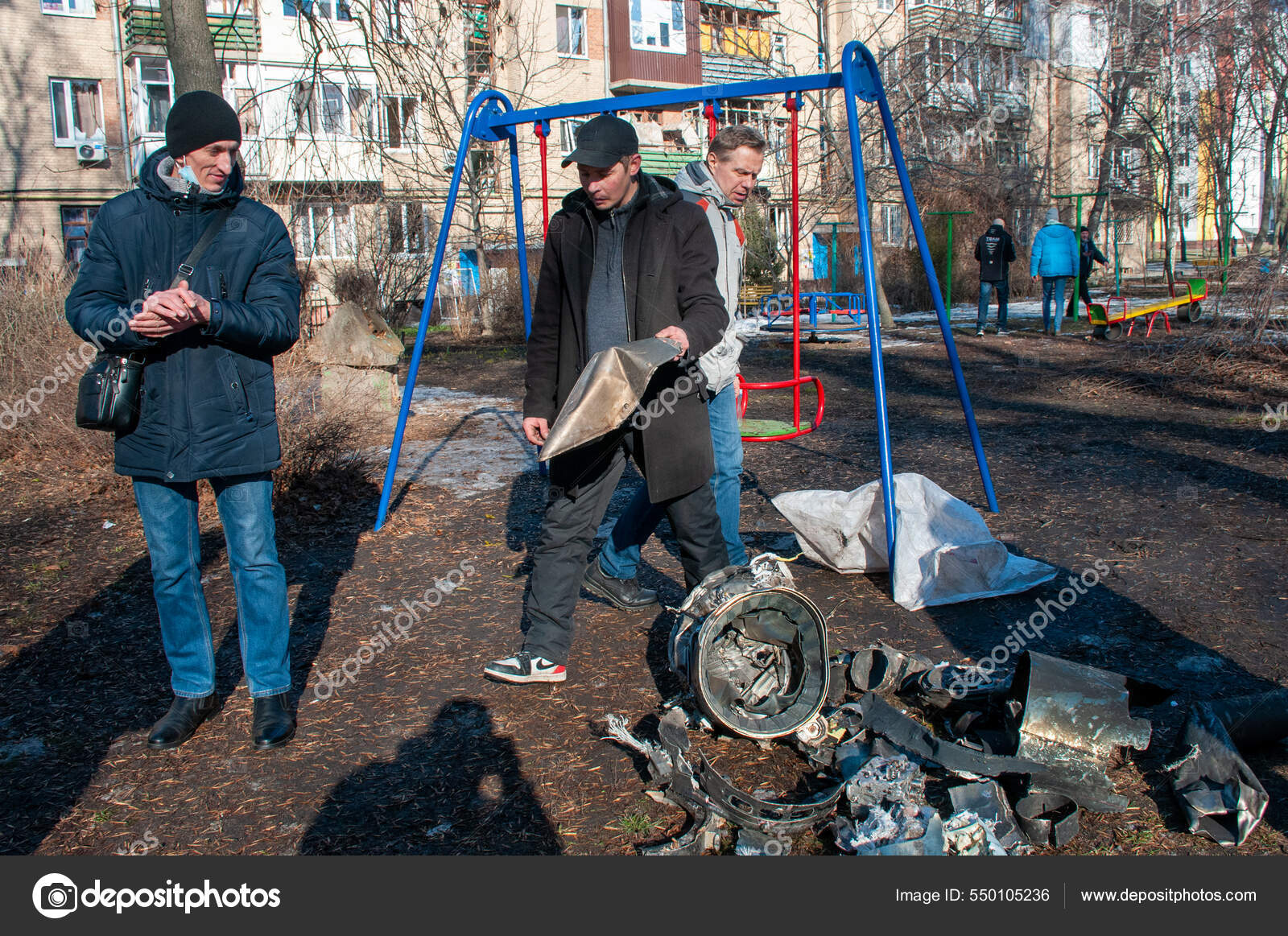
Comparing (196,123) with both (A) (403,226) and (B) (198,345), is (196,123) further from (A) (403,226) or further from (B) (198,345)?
(A) (403,226)

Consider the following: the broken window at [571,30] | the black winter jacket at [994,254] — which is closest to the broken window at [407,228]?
the black winter jacket at [994,254]

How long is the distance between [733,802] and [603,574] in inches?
71.5

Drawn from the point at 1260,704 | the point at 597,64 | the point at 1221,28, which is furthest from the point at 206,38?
the point at 597,64

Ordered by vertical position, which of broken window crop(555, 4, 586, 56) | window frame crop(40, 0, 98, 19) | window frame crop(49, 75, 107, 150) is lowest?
window frame crop(49, 75, 107, 150)

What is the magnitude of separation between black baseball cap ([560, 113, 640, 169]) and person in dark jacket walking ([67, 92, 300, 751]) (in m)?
0.94

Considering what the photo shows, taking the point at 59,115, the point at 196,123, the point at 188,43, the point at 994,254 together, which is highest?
the point at 59,115

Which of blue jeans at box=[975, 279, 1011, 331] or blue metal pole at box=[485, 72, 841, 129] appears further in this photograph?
blue jeans at box=[975, 279, 1011, 331]

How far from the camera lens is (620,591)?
413 cm

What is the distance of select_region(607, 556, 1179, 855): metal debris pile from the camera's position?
238 centimetres

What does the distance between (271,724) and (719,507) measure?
1889mm

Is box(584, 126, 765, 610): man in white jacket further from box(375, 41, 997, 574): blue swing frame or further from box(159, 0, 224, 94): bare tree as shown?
box(159, 0, 224, 94): bare tree

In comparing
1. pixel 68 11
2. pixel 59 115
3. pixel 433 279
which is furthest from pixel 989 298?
pixel 68 11

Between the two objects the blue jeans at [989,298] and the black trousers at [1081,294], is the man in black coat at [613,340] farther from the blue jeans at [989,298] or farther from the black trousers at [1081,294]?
the black trousers at [1081,294]

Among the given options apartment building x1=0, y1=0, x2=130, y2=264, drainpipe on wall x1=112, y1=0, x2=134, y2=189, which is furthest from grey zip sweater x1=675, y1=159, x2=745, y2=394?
drainpipe on wall x1=112, y1=0, x2=134, y2=189
